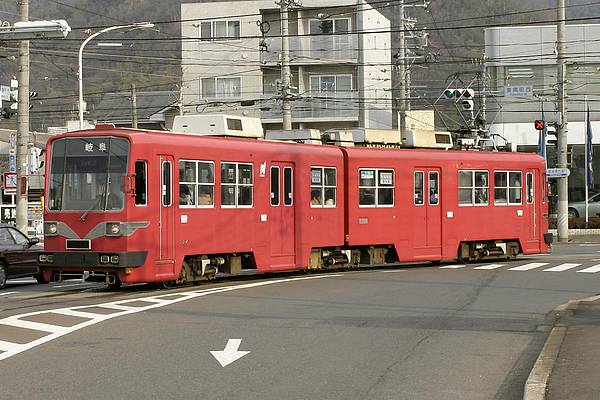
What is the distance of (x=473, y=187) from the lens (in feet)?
93.6

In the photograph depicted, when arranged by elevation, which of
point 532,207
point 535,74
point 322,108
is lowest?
point 532,207

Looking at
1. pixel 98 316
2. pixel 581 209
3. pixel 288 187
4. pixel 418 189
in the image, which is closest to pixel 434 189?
pixel 418 189

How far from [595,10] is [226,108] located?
2917 cm

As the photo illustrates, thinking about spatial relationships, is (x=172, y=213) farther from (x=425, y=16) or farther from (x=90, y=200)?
(x=425, y=16)

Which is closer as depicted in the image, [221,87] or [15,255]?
[15,255]

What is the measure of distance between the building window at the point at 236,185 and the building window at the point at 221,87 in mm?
40753

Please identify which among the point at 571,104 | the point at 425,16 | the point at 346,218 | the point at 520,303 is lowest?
the point at 520,303

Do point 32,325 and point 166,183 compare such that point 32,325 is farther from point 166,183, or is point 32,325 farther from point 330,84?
point 330,84

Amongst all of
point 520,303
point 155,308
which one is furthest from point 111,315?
point 520,303

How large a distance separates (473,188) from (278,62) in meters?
33.5

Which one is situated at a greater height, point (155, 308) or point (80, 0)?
point (80, 0)

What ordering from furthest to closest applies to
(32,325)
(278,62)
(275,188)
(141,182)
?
(278,62) < (275,188) < (141,182) < (32,325)

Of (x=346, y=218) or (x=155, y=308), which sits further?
(x=346, y=218)

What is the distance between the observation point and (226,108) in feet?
207
